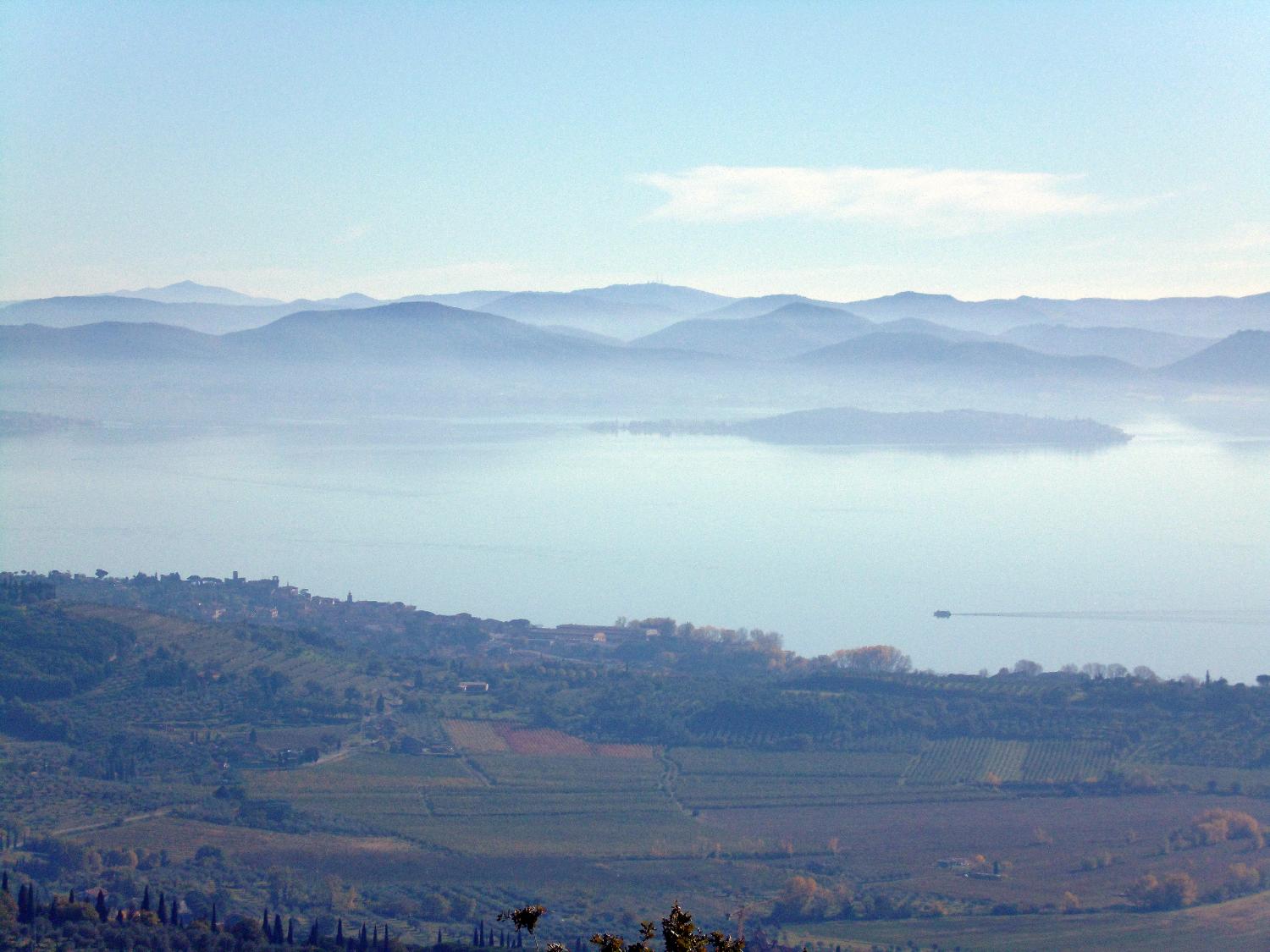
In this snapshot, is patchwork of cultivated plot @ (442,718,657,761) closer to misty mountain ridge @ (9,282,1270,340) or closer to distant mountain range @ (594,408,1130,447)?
distant mountain range @ (594,408,1130,447)

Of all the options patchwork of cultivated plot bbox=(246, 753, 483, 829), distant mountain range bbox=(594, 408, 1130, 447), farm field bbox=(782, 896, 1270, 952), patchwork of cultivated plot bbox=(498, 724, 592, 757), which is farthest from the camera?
distant mountain range bbox=(594, 408, 1130, 447)

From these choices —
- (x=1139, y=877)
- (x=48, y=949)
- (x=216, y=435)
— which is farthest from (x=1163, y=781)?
(x=216, y=435)

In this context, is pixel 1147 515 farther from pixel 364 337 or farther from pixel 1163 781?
pixel 364 337

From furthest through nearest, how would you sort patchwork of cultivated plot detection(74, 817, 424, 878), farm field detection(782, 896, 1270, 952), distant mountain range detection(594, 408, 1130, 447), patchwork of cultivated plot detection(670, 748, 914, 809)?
distant mountain range detection(594, 408, 1130, 447) < patchwork of cultivated plot detection(670, 748, 914, 809) < patchwork of cultivated plot detection(74, 817, 424, 878) < farm field detection(782, 896, 1270, 952)

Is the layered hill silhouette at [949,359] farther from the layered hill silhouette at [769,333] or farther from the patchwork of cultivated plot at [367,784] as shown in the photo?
the patchwork of cultivated plot at [367,784]

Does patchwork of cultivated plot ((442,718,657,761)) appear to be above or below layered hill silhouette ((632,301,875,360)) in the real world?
below

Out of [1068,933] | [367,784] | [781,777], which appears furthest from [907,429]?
[1068,933]

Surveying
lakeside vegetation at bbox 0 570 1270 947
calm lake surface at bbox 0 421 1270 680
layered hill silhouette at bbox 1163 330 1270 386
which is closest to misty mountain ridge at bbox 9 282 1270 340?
layered hill silhouette at bbox 1163 330 1270 386

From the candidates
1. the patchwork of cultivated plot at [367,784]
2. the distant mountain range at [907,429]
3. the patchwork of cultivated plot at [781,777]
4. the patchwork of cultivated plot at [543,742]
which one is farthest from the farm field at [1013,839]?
the distant mountain range at [907,429]

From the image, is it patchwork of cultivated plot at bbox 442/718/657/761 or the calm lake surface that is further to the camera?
the calm lake surface

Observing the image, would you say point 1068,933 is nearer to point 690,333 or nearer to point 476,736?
point 476,736
